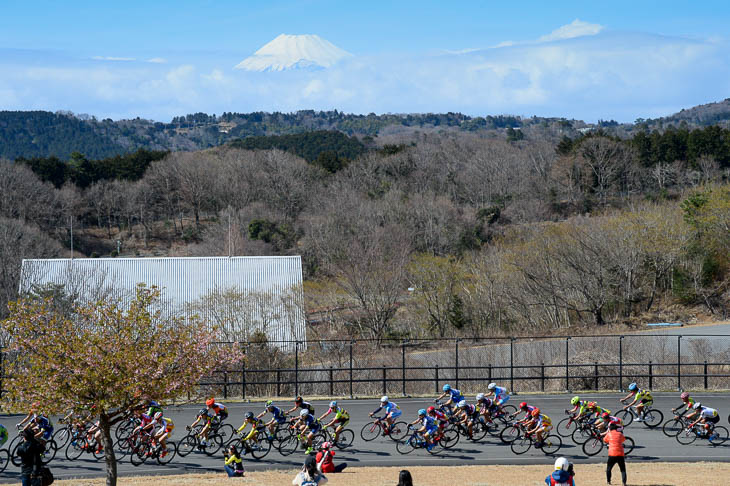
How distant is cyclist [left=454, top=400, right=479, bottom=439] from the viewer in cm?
2384

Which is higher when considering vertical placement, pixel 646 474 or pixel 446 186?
pixel 446 186

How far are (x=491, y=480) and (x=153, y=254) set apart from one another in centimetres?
7170

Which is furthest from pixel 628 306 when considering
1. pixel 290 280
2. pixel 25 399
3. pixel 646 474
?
pixel 25 399

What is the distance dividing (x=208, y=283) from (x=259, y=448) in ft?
81.0

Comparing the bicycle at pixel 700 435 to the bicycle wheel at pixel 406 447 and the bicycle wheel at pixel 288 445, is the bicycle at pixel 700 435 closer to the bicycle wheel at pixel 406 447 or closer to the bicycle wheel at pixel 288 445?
the bicycle wheel at pixel 406 447

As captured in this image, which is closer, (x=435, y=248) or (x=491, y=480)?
(x=491, y=480)

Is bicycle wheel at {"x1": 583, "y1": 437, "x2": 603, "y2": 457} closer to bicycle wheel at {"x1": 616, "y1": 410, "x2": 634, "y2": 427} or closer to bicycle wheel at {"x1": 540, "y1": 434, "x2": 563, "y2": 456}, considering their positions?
bicycle wheel at {"x1": 540, "y1": 434, "x2": 563, "y2": 456}

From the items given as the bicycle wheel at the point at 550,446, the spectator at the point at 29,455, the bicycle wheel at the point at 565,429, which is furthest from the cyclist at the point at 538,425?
the spectator at the point at 29,455

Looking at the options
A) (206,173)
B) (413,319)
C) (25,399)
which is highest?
(206,173)

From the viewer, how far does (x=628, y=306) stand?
2109 inches

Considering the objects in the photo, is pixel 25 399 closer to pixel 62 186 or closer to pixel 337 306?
pixel 337 306

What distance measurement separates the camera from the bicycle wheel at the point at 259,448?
22812mm

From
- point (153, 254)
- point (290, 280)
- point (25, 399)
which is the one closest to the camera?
point (25, 399)

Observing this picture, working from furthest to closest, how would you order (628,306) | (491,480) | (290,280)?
1. (628,306)
2. (290,280)
3. (491,480)
